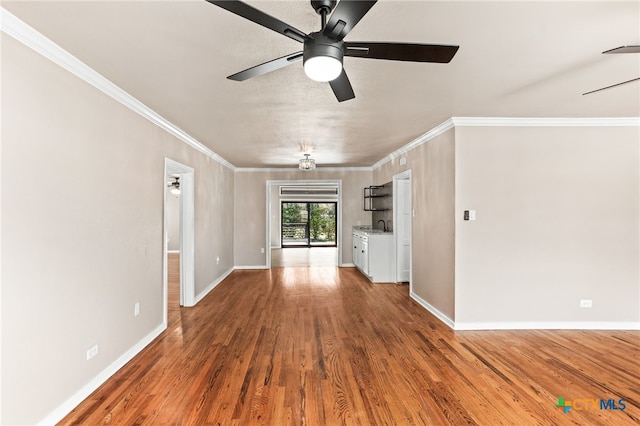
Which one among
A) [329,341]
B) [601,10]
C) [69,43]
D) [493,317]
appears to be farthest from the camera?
[493,317]

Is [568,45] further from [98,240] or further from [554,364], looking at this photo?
[98,240]

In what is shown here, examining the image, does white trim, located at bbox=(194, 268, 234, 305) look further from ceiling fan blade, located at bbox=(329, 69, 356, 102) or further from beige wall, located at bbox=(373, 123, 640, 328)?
ceiling fan blade, located at bbox=(329, 69, 356, 102)

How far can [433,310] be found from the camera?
4.40m

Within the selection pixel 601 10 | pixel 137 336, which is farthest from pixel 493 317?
pixel 137 336

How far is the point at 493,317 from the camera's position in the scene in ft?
12.6

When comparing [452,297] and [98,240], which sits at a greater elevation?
[98,240]

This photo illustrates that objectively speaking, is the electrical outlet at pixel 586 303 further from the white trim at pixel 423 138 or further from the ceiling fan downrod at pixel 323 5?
the ceiling fan downrod at pixel 323 5

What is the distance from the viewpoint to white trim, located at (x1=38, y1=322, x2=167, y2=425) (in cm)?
213

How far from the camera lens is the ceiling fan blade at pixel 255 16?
1.22 metres

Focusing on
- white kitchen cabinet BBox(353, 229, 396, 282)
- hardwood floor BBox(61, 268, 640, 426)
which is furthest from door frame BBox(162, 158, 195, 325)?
white kitchen cabinet BBox(353, 229, 396, 282)

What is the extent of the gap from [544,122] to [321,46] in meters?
3.49

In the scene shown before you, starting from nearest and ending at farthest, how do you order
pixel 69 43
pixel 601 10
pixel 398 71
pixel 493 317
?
pixel 601 10 < pixel 69 43 < pixel 398 71 < pixel 493 317

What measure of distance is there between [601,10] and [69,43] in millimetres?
3093

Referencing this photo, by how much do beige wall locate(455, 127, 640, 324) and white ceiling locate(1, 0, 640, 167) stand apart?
383mm
